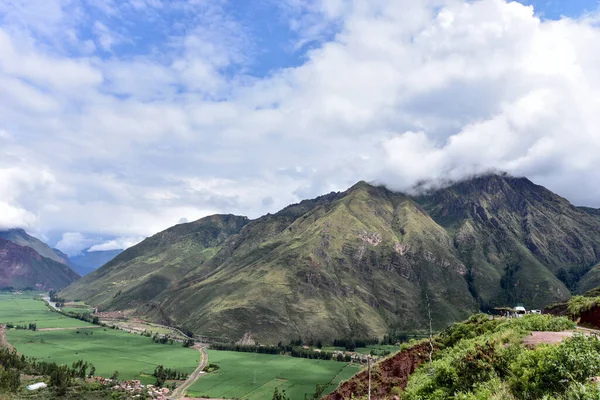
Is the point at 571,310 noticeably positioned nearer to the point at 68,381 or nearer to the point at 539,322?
the point at 539,322

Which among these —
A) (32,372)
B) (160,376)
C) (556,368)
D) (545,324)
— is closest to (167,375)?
(160,376)

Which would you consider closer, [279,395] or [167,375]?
[279,395]

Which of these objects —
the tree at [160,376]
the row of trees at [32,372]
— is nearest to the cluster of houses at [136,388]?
the tree at [160,376]

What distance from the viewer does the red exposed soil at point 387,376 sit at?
45.0 m

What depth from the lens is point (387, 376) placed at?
1860 inches

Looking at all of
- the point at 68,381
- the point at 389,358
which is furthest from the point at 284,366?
the point at 389,358

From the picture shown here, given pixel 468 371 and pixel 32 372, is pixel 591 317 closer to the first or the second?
pixel 468 371

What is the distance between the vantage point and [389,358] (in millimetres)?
50844

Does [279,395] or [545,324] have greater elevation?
[545,324]

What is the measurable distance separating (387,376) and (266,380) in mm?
143917

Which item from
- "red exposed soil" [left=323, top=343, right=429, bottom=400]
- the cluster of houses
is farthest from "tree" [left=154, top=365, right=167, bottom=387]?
"red exposed soil" [left=323, top=343, right=429, bottom=400]

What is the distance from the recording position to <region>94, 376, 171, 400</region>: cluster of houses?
14500 centimetres

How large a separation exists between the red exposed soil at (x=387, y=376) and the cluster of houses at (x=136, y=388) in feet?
410

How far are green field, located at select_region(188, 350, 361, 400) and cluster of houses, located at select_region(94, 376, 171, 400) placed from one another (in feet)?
38.1
